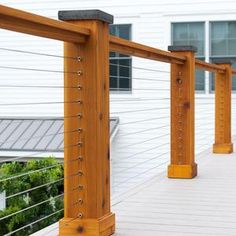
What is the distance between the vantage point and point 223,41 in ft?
45.5

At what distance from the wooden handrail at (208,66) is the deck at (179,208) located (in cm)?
117

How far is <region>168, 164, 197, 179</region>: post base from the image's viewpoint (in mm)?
5996

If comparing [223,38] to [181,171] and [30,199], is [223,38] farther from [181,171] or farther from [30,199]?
[181,171]

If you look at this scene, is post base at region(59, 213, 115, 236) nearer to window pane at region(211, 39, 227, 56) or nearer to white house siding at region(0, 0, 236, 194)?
white house siding at region(0, 0, 236, 194)

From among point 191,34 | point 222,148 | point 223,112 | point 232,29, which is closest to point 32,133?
point 191,34

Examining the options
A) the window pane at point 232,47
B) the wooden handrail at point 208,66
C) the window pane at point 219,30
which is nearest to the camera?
the wooden handrail at point 208,66

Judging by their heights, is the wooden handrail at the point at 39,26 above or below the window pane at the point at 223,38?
below

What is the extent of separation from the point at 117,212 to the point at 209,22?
9.99 metres

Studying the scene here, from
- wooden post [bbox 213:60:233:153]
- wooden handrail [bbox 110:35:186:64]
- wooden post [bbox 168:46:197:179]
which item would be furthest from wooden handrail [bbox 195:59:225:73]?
wooden handrail [bbox 110:35:186:64]

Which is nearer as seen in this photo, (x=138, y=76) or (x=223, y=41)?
(x=223, y=41)

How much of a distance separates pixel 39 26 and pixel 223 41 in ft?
36.6

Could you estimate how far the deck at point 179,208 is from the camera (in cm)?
386

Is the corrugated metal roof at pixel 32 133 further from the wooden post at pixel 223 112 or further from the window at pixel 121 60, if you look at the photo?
the wooden post at pixel 223 112

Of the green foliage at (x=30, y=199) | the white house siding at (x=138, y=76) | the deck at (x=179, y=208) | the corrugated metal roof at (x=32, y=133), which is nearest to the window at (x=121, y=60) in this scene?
the white house siding at (x=138, y=76)
